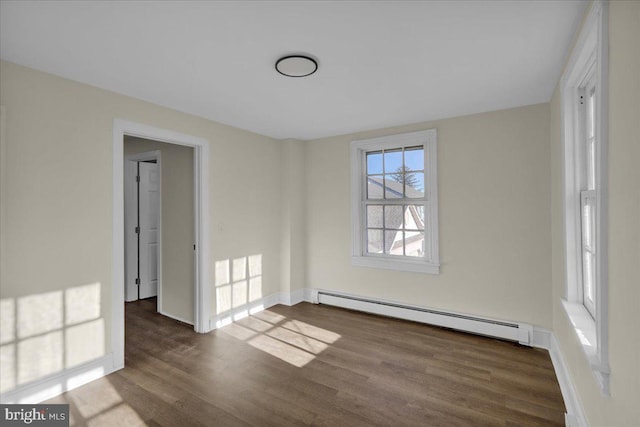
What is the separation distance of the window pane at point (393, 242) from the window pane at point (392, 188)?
48 centimetres

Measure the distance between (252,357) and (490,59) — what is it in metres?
3.22

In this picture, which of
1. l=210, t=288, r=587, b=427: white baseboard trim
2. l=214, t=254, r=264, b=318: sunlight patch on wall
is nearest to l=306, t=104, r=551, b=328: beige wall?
l=210, t=288, r=587, b=427: white baseboard trim

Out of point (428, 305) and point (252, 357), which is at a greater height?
point (428, 305)

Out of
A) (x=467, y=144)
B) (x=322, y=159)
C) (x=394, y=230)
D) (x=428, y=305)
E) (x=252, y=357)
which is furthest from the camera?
(x=322, y=159)

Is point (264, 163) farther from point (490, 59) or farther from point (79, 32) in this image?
point (490, 59)

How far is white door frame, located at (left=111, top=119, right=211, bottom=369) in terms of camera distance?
2764 mm

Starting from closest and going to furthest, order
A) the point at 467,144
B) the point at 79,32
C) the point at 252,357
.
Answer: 1. the point at 79,32
2. the point at 252,357
3. the point at 467,144

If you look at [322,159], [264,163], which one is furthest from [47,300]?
[322,159]

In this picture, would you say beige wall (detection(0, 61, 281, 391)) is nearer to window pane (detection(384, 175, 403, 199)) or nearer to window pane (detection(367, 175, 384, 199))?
window pane (detection(367, 175, 384, 199))

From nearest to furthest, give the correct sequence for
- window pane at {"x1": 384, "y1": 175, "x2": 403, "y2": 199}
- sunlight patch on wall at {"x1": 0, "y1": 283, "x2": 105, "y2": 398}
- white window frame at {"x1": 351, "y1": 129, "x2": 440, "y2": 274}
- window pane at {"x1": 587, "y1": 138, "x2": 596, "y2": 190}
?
window pane at {"x1": 587, "y1": 138, "x2": 596, "y2": 190}, sunlight patch on wall at {"x1": 0, "y1": 283, "x2": 105, "y2": 398}, white window frame at {"x1": 351, "y1": 129, "x2": 440, "y2": 274}, window pane at {"x1": 384, "y1": 175, "x2": 403, "y2": 199}

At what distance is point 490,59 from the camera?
2232 mm

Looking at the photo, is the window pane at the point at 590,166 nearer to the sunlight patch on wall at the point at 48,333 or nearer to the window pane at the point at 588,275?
the window pane at the point at 588,275

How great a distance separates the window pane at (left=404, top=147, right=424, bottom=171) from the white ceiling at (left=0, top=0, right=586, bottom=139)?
2.75 feet

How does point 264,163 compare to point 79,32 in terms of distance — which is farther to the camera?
point 264,163
